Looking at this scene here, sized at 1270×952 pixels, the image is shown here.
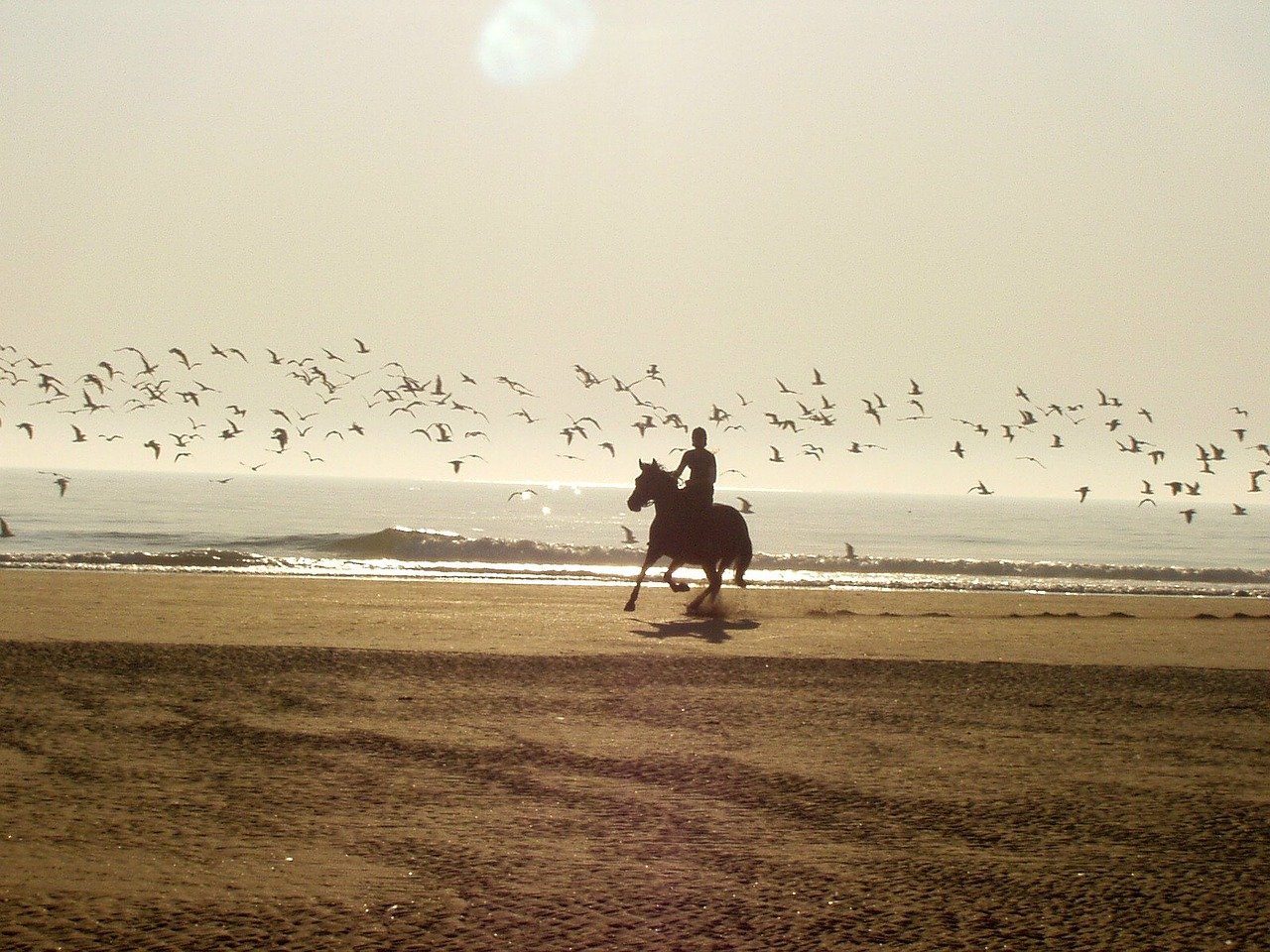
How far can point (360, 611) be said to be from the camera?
2078cm

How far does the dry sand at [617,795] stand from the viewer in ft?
18.8

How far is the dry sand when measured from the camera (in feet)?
18.8

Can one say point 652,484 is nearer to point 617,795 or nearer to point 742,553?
point 742,553

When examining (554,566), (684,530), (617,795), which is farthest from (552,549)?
(617,795)

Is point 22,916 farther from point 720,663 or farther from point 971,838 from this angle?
point 720,663

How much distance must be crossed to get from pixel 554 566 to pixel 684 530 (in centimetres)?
2244

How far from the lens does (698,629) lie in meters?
18.8

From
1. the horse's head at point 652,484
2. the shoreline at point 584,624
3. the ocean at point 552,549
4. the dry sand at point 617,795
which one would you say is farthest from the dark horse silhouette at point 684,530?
the ocean at point 552,549

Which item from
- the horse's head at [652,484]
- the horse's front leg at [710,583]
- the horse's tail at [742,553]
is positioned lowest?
the horse's front leg at [710,583]

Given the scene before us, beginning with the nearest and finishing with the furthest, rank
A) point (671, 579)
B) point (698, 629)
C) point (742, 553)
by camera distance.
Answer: point (698, 629), point (742, 553), point (671, 579)

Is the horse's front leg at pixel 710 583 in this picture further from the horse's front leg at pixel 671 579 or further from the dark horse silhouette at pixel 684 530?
the horse's front leg at pixel 671 579

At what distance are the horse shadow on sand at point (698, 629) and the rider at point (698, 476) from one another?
5.89 feet

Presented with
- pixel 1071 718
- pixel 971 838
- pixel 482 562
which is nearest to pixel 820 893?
pixel 971 838

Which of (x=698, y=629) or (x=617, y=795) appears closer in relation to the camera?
(x=617, y=795)
